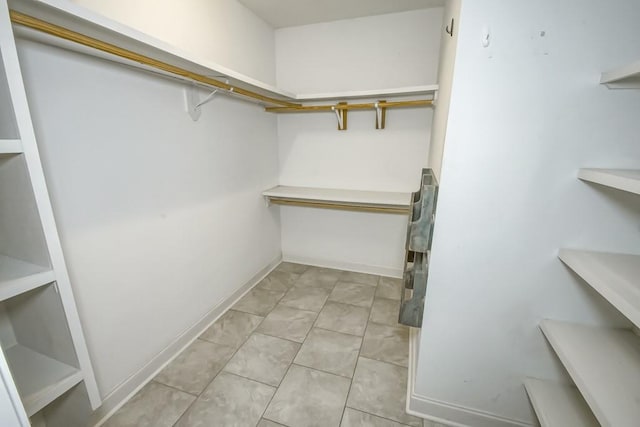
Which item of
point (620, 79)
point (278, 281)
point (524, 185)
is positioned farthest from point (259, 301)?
point (620, 79)

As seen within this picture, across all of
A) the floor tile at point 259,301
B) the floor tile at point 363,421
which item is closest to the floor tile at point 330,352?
the floor tile at point 363,421

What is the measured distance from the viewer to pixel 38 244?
2.88 ft

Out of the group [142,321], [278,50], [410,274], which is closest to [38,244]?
[142,321]

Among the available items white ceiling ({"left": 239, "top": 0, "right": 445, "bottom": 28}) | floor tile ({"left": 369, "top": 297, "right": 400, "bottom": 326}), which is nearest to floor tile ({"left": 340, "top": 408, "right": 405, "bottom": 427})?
floor tile ({"left": 369, "top": 297, "right": 400, "bottom": 326})

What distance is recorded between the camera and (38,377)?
3.22ft

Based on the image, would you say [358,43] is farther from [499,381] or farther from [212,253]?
[499,381]

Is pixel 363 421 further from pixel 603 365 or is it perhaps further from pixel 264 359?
A: pixel 603 365

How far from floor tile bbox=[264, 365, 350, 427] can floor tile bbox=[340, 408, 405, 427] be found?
1.5 inches

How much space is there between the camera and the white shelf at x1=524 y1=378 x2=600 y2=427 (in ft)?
3.25

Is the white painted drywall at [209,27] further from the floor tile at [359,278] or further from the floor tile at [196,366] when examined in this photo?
the floor tile at [359,278]

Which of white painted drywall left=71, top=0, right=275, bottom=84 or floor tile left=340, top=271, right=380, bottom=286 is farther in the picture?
floor tile left=340, top=271, right=380, bottom=286

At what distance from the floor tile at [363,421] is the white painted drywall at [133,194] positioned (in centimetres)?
118

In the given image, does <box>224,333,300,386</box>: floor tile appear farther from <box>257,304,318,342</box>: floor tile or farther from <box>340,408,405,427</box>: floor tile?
<box>340,408,405,427</box>: floor tile

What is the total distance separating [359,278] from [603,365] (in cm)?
193
